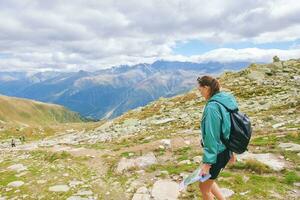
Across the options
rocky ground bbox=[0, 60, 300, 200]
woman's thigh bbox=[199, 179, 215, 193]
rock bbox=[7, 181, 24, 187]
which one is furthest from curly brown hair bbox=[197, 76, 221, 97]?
rock bbox=[7, 181, 24, 187]

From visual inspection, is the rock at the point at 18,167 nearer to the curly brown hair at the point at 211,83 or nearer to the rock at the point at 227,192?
the rock at the point at 227,192

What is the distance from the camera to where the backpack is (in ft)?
26.7

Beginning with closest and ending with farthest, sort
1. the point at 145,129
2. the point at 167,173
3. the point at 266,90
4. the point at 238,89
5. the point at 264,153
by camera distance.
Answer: the point at 167,173 < the point at 264,153 < the point at 145,129 < the point at 266,90 < the point at 238,89

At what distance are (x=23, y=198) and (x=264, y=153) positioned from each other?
1097 cm

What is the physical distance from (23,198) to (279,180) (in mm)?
10134

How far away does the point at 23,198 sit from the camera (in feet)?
45.7

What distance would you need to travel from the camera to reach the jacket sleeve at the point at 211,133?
793 cm

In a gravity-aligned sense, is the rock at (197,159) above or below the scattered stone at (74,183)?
above

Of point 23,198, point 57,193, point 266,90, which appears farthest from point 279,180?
point 266,90

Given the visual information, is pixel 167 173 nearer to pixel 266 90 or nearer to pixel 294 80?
pixel 266 90

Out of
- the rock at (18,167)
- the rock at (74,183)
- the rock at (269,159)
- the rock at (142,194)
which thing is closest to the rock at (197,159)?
the rock at (269,159)

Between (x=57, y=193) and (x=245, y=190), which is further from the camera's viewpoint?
(x=57, y=193)

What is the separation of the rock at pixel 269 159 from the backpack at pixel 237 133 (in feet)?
21.7

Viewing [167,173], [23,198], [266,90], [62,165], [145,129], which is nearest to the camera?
[23,198]
